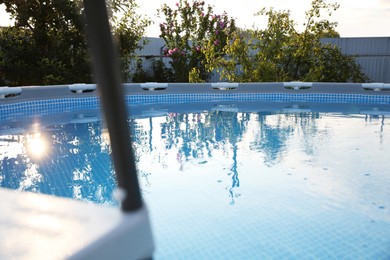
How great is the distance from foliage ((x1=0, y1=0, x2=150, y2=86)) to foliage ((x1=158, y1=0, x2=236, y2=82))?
1.88 metres

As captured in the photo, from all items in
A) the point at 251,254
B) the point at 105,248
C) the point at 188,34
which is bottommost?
the point at 251,254

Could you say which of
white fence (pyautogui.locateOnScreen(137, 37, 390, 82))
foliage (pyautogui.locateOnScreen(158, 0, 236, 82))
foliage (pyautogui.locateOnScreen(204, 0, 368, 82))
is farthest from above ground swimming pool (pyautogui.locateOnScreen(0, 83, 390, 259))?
white fence (pyautogui.locateOnScreen(137, 37, 390, 82))

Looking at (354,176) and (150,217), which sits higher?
(150,217)

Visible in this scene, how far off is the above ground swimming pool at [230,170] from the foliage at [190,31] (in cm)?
365

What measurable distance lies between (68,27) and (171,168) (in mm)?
7329

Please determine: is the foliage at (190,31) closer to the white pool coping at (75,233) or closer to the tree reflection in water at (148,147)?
the tree reflection in water at (148,147)

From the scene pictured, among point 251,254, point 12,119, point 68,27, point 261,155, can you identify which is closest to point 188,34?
point 68,27

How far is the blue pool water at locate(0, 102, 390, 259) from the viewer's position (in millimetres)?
2705

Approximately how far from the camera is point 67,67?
1009cm

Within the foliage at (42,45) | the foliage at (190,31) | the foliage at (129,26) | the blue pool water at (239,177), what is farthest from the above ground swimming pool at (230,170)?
the foliage at (190,31)

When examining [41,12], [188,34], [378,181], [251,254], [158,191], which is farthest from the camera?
[188,34]

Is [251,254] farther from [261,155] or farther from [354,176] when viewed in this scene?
[261,155]

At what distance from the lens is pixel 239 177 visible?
404 cm

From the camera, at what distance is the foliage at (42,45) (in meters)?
9.44
